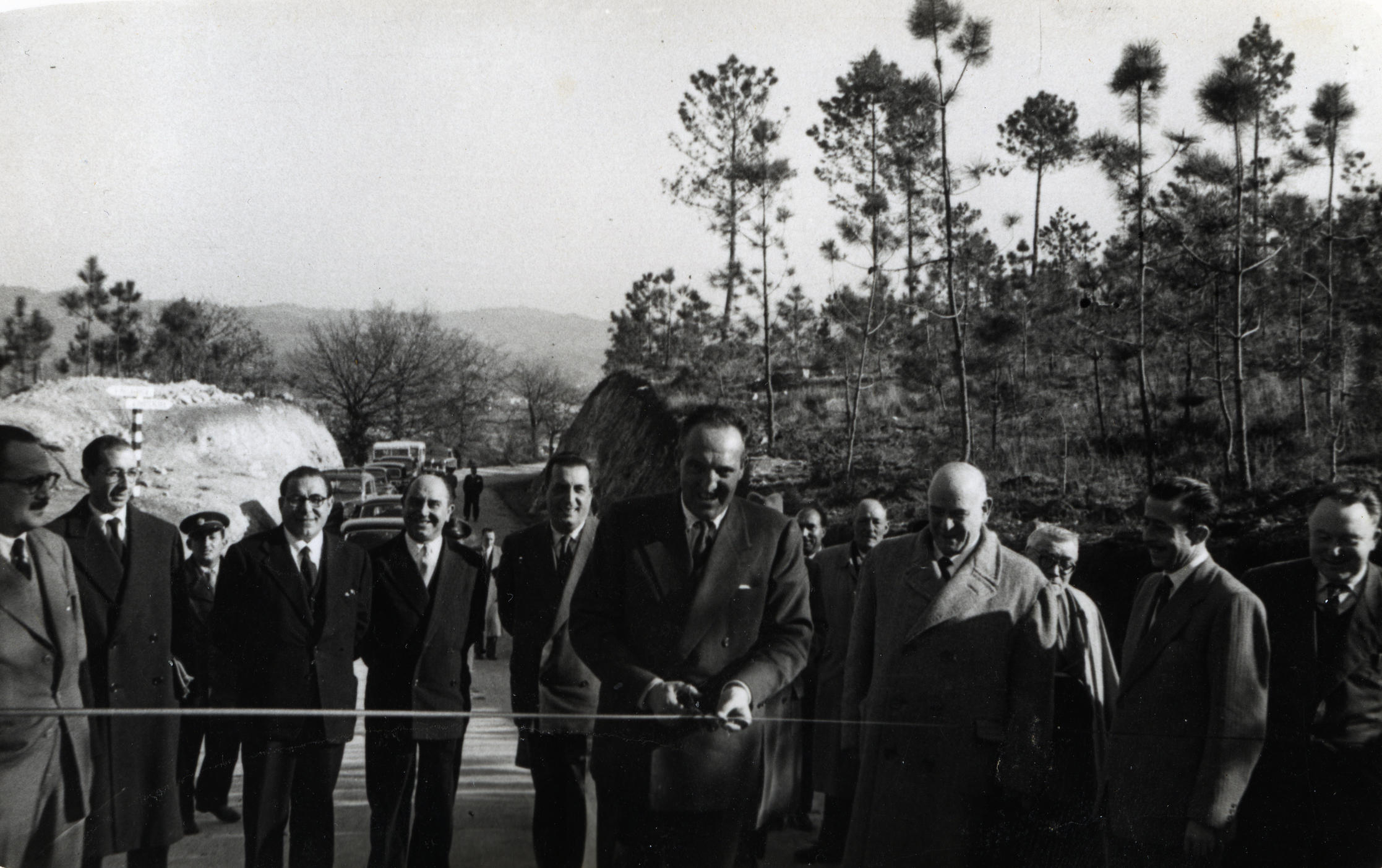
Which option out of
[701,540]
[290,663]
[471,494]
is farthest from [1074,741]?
[471,494]

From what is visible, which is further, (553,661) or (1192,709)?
(553,661)

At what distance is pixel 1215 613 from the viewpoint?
2.84 meters

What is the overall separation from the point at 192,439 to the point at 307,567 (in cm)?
421

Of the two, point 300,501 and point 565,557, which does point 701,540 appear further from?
point 300,501

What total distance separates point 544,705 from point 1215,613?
225cm

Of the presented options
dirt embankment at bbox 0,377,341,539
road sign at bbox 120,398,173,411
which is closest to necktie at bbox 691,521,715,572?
dirt embankment at bbox 0,377,341,539

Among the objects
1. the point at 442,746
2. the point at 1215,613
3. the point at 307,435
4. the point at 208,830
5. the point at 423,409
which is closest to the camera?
the point at 1215,613

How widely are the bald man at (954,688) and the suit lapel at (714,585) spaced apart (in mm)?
530

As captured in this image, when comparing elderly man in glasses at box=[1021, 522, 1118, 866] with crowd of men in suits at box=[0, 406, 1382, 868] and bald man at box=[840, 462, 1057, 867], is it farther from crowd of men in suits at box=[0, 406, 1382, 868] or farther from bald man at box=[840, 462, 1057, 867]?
bald man at box=[840, 462, 1057, 867]

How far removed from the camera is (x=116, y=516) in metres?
3.53

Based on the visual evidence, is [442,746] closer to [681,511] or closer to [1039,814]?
[681,511]

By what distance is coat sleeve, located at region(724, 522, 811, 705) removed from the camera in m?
2.83

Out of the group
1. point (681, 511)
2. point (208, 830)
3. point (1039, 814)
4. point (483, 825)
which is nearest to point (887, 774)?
point (1039, 814)

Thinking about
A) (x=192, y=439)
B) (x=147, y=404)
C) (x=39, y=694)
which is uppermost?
(x=147, y=404)
